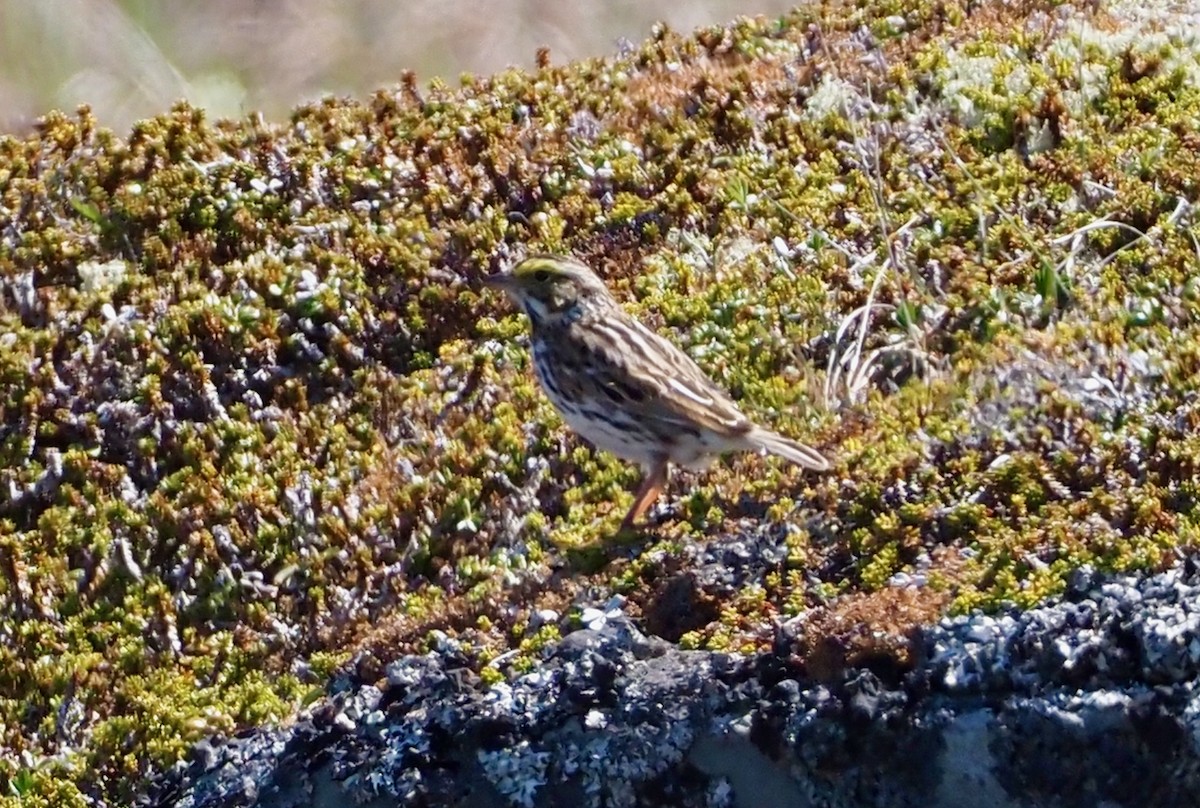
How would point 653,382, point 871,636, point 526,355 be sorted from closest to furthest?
point 871,636
point 653,382
point 526,355

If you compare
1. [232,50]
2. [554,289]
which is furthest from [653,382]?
[232,50]

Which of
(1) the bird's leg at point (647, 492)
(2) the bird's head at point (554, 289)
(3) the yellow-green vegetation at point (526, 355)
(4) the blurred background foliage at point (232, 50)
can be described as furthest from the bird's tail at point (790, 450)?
(4) the blurred background foliage at point (232, 50)

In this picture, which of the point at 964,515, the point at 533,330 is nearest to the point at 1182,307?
the point at 964,515

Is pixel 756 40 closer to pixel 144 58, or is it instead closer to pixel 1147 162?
pixel 1147 162

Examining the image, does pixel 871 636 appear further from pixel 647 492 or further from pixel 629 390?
pixel 629 390

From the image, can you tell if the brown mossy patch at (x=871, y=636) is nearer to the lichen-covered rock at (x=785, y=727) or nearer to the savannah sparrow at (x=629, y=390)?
the lichen-covered rock at (x=785, y=727)

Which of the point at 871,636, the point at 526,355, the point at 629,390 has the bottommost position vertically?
the point at 871,636

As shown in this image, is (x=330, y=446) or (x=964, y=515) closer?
(x=964, y=515)
